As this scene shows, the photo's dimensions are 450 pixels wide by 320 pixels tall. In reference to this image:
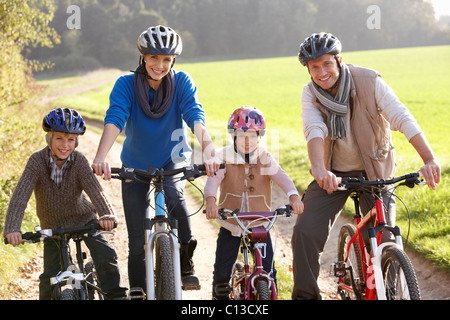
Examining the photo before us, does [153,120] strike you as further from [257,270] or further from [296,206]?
[257,270]

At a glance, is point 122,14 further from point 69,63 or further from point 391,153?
point 391,153

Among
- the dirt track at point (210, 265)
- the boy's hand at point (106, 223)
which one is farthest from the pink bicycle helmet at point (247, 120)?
the dirt track at point (210, 265)

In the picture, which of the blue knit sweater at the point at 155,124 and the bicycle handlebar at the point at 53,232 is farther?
the blue knit sweater at the point at 155,124

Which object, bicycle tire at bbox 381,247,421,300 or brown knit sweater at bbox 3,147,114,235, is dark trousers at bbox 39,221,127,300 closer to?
brown knit sweater at bbox 3,147,114,235

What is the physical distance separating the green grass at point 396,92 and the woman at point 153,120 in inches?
128

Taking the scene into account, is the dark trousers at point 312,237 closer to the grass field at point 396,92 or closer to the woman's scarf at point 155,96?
the woman's scarf at point 155,96

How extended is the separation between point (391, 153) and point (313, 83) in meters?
0.85

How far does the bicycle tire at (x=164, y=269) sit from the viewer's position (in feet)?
12.4

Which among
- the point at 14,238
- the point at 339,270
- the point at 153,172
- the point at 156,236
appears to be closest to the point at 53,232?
the point at 14,238

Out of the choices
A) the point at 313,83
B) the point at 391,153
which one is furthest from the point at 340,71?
the point at 391,153

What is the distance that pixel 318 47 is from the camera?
435 centimetres

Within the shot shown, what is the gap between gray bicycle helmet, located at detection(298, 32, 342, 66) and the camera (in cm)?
433

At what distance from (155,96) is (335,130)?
1.48 metres
